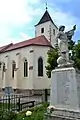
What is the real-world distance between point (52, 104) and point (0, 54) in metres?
31.1

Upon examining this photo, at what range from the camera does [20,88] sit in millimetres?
32375

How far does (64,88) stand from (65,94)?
0.22 m

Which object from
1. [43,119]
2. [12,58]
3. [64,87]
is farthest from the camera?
[12,58]

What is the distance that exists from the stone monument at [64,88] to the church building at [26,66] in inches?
884

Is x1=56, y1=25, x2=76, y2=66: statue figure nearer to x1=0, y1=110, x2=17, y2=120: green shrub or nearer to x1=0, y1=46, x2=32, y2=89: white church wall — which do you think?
x1=0, y1=110, x2=17, y2=120: green shrub

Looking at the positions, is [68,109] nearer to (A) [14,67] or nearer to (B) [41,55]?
(B) [41,55]

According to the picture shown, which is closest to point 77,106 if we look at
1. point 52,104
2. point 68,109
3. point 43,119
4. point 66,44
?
point 68,109

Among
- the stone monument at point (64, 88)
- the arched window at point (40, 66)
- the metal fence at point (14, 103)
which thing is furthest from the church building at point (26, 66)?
the stone monument at point (64, 88)

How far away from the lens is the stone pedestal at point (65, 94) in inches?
274

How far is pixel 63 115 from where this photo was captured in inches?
284

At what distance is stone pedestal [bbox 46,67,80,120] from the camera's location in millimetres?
6949

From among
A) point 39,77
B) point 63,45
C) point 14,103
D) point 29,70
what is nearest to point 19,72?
point 29,70

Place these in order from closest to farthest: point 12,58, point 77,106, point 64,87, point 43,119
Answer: point 77,106, point 64,87, point 43,119, point 12,58

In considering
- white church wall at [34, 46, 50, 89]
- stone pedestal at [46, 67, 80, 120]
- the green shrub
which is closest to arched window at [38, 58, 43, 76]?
white church wall at [34, 46, 50, 89]
